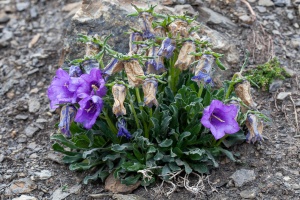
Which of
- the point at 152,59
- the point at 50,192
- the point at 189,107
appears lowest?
the point at 50,192

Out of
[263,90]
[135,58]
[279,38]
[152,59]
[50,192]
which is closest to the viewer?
[135,58]

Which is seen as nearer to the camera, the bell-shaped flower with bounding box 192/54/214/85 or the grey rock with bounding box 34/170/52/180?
the bell-shaped flower with bounding box 192/54/214/85

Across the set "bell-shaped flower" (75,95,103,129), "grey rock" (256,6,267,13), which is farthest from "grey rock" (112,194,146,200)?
"grey rock" (256,6,267,13)

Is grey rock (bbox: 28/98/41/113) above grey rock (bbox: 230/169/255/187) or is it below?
below

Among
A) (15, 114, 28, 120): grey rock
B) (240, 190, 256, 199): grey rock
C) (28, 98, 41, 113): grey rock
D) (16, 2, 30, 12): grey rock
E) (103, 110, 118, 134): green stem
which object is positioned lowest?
(15, 114, 28, 120): grey rock

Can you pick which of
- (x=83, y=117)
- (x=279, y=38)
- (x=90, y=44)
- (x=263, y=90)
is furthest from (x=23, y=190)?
(x=279, y=38)

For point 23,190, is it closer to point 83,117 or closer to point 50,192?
point 50,192

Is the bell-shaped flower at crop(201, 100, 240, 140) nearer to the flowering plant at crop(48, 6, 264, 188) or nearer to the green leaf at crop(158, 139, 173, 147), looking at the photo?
the flowering plant at crop(48, 6, 264, 188)
